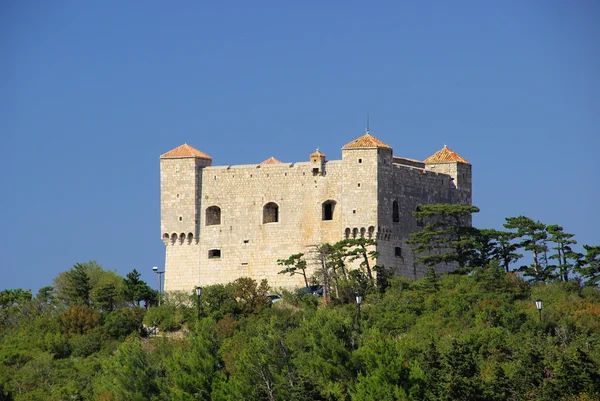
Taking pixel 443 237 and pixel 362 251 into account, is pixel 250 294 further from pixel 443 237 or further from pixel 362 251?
pixel 443 237

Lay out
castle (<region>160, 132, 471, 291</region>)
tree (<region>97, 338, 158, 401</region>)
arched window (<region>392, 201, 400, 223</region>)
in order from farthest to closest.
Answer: arched window (<region>392, 201, 400, 223</region>) → castle (<region>160, 132, 471, 291</region>) → tree (<region>97, 338, 158, 401</region>)

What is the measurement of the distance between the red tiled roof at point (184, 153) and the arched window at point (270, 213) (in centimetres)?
403

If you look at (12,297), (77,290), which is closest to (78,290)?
(77,290)

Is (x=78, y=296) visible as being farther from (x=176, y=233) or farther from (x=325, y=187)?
(x=325, y=187)

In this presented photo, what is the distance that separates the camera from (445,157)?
83.8 metres

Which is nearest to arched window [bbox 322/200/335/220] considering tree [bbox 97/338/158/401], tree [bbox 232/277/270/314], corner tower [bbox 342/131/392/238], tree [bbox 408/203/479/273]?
corner tower [bbox 342/131/392/238]

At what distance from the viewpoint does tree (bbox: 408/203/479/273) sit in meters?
79.4

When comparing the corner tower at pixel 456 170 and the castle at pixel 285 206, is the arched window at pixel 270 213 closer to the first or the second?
the castle at pixel 285 206

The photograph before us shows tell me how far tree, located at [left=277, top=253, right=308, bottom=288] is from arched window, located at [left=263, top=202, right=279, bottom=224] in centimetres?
228

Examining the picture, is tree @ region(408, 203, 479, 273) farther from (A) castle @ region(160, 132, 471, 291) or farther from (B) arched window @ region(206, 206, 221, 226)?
(B) arched window @ region(206, 206, 221, 226)

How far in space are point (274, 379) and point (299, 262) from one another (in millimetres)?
15225

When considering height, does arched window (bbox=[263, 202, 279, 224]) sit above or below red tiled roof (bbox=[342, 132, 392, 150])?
below

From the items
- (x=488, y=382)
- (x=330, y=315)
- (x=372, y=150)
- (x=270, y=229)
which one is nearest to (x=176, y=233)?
(x=270, y=229)

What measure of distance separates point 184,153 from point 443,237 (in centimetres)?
1251
